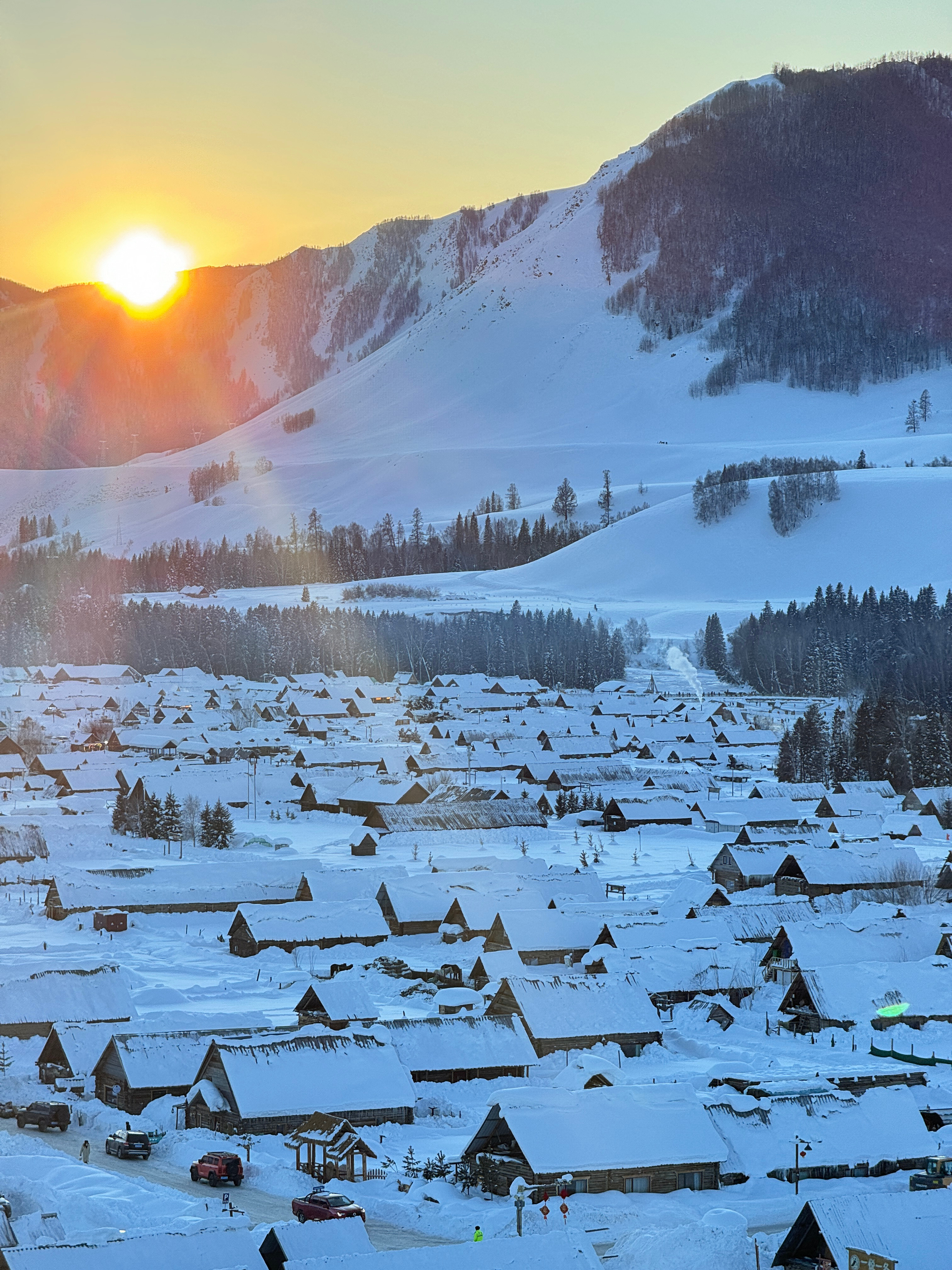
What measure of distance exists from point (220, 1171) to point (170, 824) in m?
31.3

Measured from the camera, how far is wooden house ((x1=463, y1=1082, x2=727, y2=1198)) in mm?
20047

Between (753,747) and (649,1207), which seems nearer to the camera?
(649,1207)

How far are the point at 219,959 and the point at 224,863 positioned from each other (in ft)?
29.3

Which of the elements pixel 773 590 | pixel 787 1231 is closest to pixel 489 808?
pixel 787 1231

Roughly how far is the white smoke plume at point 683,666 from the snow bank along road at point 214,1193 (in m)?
77.7

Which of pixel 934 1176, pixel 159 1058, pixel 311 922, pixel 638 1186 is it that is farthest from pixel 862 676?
pixel 638 1186

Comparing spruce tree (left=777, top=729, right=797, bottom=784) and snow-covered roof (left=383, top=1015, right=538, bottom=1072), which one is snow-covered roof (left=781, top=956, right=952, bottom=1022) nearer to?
snow-covered roof (left=383, top=1015, right=538, bottom=1072)

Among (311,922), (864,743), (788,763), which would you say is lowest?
(788,763)

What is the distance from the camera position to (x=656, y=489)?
611ft

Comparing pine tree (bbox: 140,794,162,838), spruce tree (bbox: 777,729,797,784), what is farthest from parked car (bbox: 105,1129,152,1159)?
spruce tree (bbox: 777,729,797,784)

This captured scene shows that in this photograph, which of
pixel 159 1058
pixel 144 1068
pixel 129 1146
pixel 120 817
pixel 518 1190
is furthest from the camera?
pixel 120 817

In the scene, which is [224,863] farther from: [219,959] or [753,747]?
[753,747]

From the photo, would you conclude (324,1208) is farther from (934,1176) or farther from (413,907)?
(413,907)

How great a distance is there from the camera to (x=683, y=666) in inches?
4242
